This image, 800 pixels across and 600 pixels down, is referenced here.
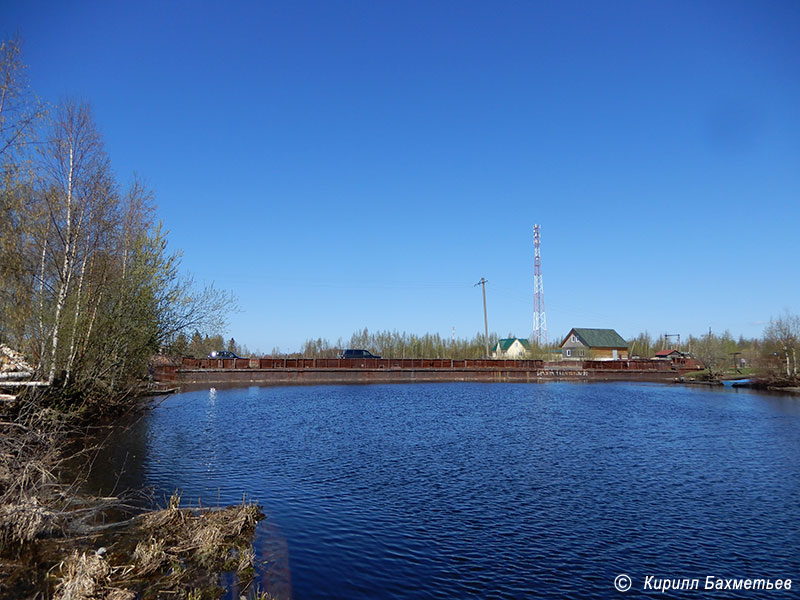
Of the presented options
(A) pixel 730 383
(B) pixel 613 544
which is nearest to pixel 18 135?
(B) pixel 613 544

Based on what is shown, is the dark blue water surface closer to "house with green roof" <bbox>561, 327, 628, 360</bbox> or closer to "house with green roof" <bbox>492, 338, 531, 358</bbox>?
"house with green roof" <bbox>561, 327, 628, 360</bbox>

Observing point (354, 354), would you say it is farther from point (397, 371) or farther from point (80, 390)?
point (80, 390)

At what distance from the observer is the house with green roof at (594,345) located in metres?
94.2

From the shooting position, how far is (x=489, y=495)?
1348cm

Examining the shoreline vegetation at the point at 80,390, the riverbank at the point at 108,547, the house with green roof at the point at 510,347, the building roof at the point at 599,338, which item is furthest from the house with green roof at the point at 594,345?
the riverbank at the point at 108,547

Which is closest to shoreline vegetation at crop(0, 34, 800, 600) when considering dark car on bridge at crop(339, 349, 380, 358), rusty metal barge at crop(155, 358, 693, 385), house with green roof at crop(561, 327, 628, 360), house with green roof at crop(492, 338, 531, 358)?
rusty metal barge at crop(155, 358, 693, 385)

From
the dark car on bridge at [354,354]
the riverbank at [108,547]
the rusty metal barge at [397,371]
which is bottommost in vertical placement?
the riverbank at [108,547]

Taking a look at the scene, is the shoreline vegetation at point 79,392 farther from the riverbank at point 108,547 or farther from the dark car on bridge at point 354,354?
the dark car on bridge at point 354,354

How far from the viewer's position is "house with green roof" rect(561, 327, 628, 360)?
309 feet

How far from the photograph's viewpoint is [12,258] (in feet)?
45.3

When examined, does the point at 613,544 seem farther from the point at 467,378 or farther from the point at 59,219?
the point at 467,378

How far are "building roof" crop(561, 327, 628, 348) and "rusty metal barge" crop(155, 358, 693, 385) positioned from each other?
20.7 meters

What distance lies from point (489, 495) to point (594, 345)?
87447mm

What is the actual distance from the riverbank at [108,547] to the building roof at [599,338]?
3639 inches
